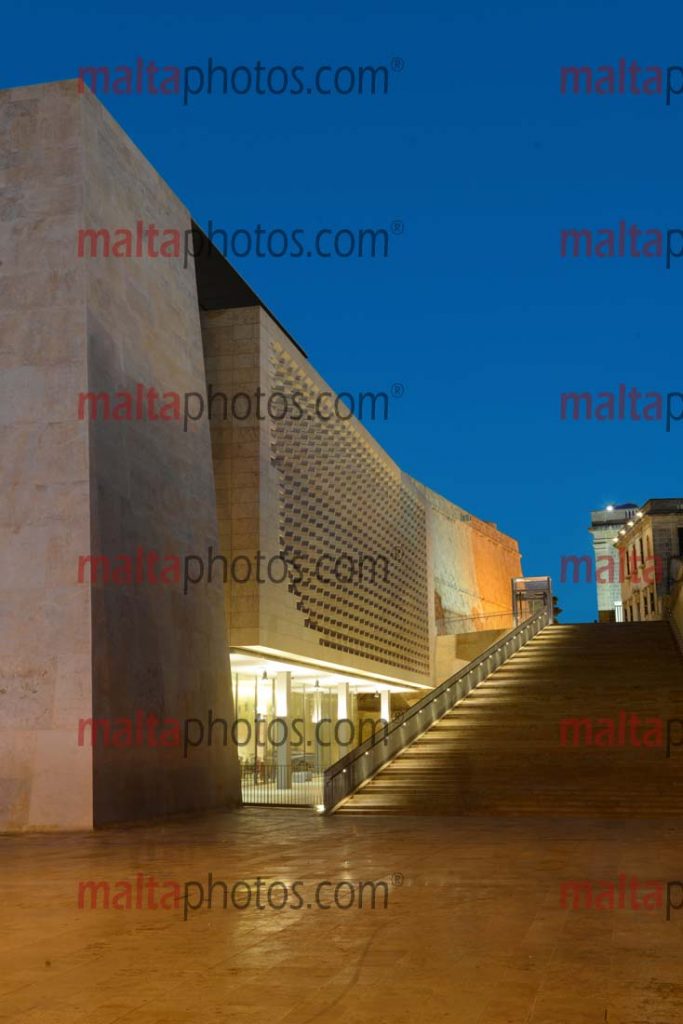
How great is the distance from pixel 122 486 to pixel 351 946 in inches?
409

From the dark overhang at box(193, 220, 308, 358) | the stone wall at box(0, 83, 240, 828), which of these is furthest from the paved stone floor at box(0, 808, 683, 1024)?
the dark overhang at box(193, 220, 308, 358)

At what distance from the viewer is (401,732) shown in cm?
1922

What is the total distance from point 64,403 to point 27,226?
9.31 feet

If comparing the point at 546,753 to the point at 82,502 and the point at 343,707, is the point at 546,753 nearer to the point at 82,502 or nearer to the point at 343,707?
the point at 82,502

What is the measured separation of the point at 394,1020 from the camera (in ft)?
12.6

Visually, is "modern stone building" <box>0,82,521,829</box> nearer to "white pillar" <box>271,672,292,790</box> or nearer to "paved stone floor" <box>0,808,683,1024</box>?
"white pillar" <box>271,672,292,790</box>

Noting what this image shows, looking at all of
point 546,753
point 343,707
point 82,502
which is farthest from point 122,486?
point 343,707

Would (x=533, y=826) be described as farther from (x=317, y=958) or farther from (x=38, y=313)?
(x=38, y=313)

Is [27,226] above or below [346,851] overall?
above

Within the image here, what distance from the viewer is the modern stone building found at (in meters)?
13.3

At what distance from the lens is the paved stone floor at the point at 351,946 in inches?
159

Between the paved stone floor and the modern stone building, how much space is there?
3991 millimetres

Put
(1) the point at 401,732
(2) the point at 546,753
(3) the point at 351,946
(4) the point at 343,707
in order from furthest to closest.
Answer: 1. (4) the point at 343,707
2. (1) the point at 401,732
3. (2) the point at 546,753
4. (3) the point at 351,946

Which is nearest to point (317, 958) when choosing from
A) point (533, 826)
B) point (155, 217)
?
point (533, 826)
